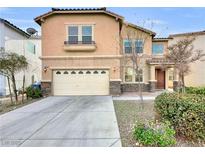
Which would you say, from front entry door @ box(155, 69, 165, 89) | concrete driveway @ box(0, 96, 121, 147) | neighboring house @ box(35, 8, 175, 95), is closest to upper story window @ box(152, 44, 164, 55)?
front entry door @ box(155, 69, 165, 89)

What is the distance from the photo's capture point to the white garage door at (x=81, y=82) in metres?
19.9

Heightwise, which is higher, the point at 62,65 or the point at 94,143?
the point at 62,65

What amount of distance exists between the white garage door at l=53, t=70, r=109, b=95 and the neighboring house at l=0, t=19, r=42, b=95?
2697mm

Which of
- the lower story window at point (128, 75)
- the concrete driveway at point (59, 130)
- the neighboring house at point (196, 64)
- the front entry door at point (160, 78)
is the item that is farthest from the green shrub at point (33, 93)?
the neighboring house at point (196, 64)

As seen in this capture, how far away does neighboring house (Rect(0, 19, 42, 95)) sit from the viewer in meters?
20.9

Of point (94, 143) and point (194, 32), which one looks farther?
point (194, 32)

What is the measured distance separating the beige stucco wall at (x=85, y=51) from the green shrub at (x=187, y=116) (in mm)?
13094

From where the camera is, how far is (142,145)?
6273mm

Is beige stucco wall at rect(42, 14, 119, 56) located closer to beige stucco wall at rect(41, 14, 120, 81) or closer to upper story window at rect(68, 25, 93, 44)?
beige stucco wall at rect(41, 14, 120, 81)

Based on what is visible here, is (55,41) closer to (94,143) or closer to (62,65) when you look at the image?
(62,65)

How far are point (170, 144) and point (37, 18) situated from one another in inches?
648

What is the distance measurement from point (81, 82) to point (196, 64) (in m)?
12.9

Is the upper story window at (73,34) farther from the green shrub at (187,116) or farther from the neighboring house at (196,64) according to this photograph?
the green shrub at (187,116)

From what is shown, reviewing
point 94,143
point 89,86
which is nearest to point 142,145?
point 94,143
